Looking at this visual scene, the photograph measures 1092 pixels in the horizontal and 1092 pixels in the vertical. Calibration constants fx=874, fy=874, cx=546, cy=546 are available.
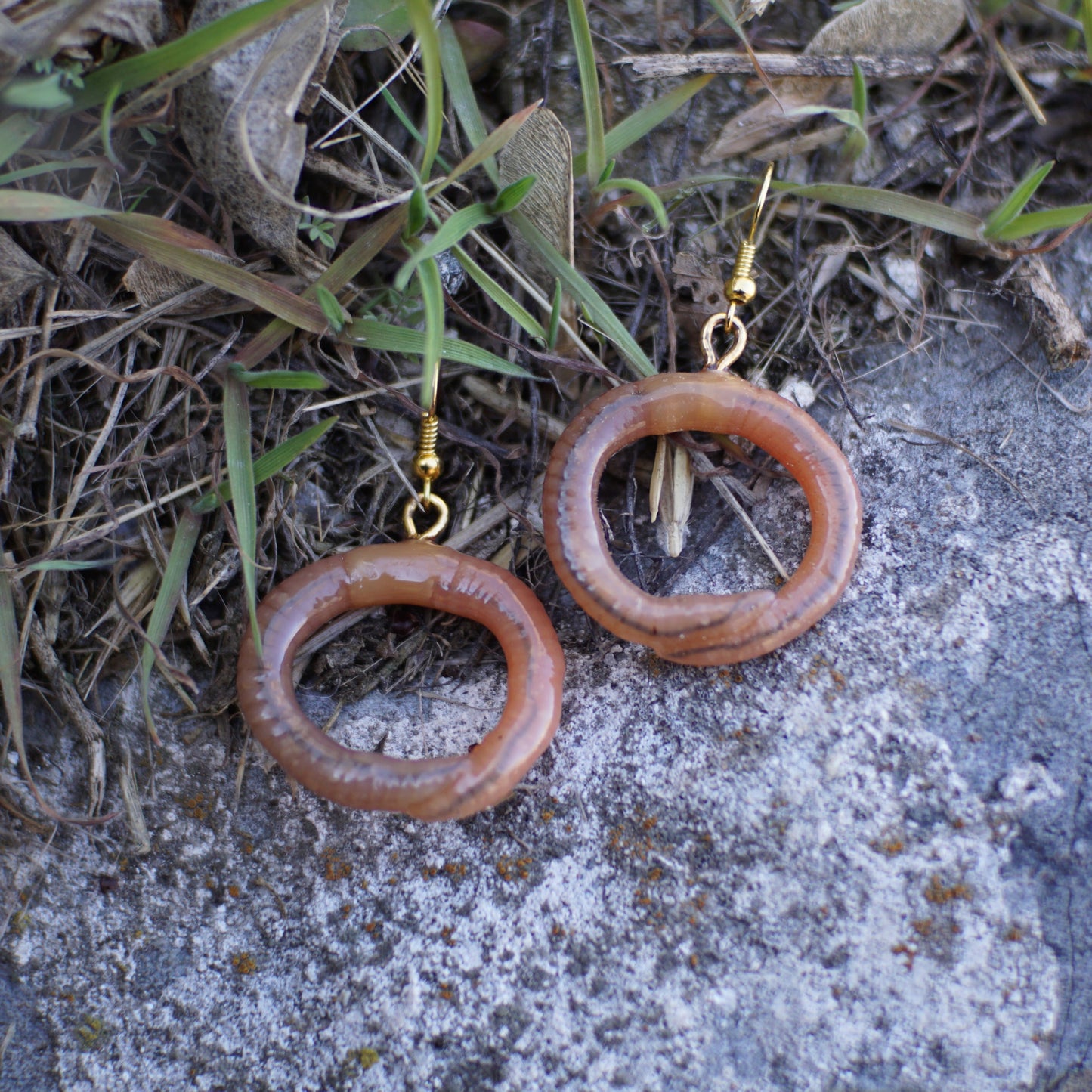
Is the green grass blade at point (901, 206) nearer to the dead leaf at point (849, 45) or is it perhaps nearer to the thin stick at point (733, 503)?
the dead leaf at point (849, 45)

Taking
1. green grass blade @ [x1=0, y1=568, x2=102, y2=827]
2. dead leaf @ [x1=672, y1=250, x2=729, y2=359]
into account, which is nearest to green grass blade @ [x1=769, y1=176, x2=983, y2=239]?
dead leaf @ [x1=672, y1=250, x2=729, y2=359]

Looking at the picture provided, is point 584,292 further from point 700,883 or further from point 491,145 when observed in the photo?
point 700,883

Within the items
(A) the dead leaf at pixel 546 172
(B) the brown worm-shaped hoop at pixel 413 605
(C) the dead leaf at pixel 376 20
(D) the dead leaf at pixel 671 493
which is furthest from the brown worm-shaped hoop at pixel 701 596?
(C) the dead leaf at pixel 376 20

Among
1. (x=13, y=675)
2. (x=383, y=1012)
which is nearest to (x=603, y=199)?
(x=13, y=675)

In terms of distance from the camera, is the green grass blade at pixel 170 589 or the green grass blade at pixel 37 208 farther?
the green grass blade at pixel 170 589

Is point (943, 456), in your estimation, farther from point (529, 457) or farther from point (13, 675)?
point (13, 675)

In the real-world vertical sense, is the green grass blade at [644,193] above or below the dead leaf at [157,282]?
below
